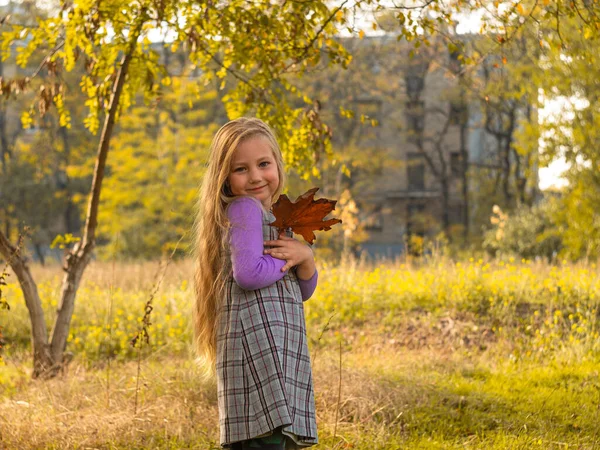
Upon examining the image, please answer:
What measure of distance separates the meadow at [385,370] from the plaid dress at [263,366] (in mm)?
691

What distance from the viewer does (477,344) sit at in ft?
24.3

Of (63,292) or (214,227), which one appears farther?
(63,292)

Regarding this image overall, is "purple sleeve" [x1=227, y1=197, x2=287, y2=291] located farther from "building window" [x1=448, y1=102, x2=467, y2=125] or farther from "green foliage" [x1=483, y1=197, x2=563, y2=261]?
"building window" [x1=448, y1=102, x2=467, y2=125]

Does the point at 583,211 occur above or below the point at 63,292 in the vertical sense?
above

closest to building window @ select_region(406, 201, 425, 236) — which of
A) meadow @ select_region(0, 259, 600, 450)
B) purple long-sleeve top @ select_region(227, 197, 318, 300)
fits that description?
meadow @ select_region(0, 259, 600, 450)

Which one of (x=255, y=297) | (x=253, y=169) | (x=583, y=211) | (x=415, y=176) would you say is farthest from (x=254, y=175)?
(x=415, y=176)

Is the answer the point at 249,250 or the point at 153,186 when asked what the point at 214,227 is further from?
the point at 153,186

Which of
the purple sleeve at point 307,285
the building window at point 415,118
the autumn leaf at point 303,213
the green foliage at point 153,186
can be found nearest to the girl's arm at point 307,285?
the purple sleeve at point 307,285

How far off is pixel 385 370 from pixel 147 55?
302 cm

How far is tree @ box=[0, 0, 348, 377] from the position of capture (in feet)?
16.7

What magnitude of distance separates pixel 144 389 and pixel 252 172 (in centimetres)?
282

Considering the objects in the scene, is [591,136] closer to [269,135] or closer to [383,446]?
[383,446]

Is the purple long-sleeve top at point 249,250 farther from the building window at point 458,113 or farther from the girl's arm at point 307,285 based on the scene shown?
the building window at point 458,113

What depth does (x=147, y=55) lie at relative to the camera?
5.96 metres
